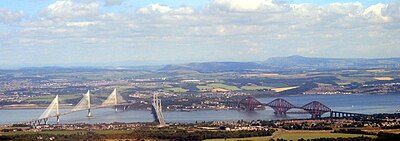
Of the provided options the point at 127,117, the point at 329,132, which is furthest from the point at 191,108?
the point at 329,132

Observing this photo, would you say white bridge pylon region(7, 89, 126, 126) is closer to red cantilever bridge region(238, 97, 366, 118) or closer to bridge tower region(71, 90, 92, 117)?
bridge tower region(71, 90, 92, 117)

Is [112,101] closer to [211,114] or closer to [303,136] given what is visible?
[211,114]

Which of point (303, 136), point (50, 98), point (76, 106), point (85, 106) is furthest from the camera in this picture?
point (50, 98)

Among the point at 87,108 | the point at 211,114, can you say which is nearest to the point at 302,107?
the point at 211,114

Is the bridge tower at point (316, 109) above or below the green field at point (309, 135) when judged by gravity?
above

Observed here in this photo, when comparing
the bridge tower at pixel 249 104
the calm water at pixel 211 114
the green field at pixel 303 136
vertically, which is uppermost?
the bridge tower at pixel 249 104

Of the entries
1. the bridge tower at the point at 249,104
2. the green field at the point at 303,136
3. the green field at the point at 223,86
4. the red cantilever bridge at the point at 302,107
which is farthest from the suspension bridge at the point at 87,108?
the green field at the point at 223,86

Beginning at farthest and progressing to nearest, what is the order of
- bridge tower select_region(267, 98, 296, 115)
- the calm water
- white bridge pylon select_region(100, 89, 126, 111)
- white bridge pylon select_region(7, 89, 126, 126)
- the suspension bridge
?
white bridge pylon select_region(100, 89, 126, 111), bridge tower select_region(267, 98, 296, 115), white bridge pylon select_region(7, 89, 126, 126), the calm water, the suspension bridge

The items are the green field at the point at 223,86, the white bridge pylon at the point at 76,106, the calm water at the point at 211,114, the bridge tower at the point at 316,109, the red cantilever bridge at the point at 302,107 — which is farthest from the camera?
the green field at the point at 223,86

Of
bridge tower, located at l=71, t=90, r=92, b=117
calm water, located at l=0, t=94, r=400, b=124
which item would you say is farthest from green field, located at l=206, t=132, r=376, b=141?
bridge tower, located at l=71, t=90, r=92, b=117

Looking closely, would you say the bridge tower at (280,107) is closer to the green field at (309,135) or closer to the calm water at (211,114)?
the calm water at (211,114)
